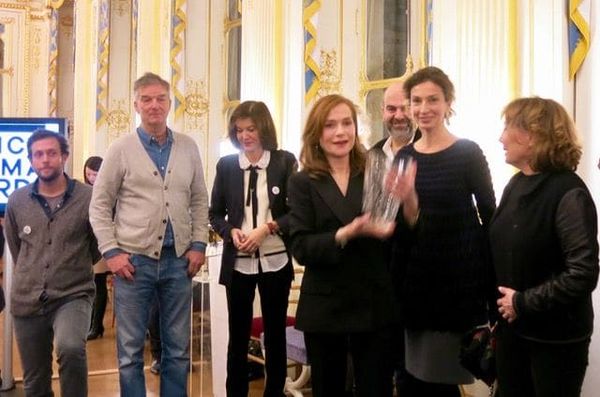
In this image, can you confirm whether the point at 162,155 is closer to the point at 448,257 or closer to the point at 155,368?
the point at 448,257

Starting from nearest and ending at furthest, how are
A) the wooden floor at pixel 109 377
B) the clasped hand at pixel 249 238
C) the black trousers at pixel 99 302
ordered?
the clasped hand at pixel 249 238
the wooden floor at pixel 109 377
the black trousers at pixel 99 302

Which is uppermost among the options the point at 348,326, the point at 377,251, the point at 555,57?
the point at 555,57

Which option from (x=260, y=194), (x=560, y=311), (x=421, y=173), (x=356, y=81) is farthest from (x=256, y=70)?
(x=560, y=311)

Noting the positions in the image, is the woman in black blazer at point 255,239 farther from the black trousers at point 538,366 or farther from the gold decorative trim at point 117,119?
the gold decorative trim at point 117,119

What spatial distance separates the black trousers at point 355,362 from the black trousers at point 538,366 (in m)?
0.38

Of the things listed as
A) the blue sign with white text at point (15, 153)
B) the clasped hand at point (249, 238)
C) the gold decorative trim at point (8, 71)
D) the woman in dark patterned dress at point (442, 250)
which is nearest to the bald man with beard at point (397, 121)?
the woman in dark patterned dress at point (442, 250)

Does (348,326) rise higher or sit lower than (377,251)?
lower

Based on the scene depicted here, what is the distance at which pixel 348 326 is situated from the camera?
2.54m

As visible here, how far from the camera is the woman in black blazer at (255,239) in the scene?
11.9 ft

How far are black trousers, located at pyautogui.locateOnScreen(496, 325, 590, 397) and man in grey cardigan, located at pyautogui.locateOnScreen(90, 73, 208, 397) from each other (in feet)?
5.18

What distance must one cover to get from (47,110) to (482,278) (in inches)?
600

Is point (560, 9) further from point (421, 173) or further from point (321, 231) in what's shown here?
point (321, 231)

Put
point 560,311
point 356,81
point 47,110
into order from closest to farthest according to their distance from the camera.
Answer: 1. point 560,311
2. point 356,81
3. point 47,110

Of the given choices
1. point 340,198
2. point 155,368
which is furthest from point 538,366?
point 155,368
